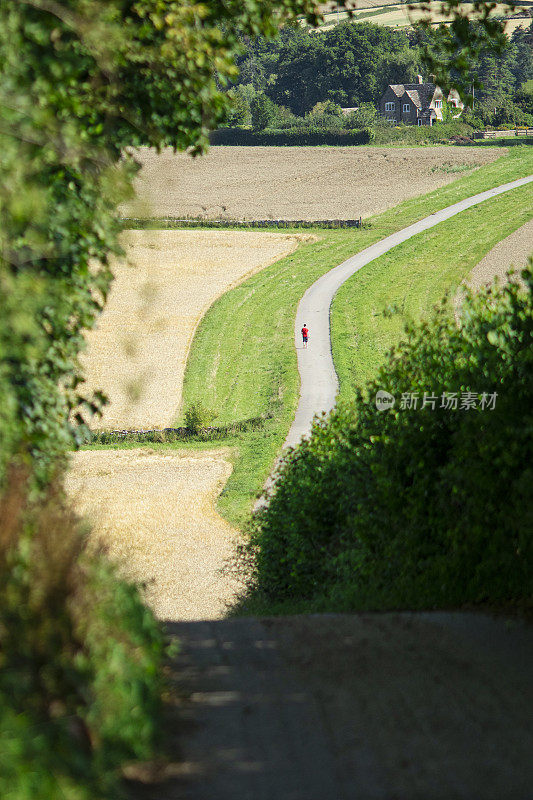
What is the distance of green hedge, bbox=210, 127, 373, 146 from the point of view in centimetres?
9938

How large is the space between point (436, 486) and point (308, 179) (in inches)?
3059

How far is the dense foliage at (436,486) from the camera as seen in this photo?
8.12m

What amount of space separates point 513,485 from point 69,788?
5.36 metres

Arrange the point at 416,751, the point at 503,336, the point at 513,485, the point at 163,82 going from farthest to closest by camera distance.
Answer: the point at 503,336
the point at 513,485
the point at 163,82
the point at 416,751

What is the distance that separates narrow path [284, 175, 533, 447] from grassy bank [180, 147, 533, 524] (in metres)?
0.53

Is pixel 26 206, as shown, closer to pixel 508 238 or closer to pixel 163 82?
pixel 163 82

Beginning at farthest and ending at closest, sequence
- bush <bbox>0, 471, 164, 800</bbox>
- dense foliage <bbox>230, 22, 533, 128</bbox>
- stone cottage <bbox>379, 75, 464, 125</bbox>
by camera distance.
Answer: dense foliage <bbox>230, 22, 533, 128</bbox>
stone cottage <bbox>379, 75, 464, 125</bbox>
bush <bbox>0, 471, 164, 800</bbox>

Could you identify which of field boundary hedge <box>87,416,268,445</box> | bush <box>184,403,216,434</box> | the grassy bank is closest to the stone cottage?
the grassy bank

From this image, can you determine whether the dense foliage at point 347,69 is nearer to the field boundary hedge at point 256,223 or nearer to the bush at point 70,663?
the field boundary hedge at point 256,223

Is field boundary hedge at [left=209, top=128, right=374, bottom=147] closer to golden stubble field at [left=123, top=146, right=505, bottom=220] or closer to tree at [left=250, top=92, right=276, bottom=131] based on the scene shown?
tree at [left=250, top=92, right=276, bottom=131]

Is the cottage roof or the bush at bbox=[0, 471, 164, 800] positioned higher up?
the cottage roof

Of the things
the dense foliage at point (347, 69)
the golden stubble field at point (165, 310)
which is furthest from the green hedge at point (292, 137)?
the golden stubble field at point (165, 310)

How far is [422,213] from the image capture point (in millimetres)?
66625

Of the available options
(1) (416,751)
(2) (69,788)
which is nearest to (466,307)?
(1) (416,751)
